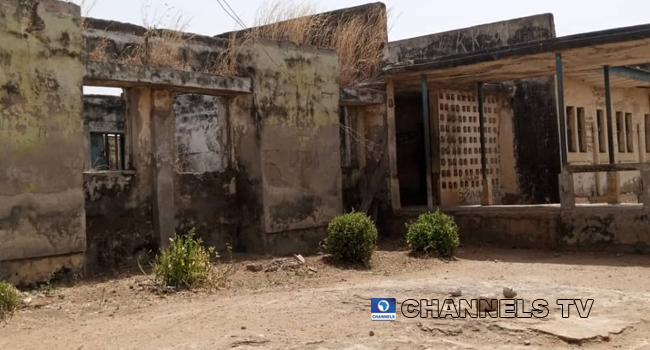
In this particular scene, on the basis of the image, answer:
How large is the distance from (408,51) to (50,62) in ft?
28.0

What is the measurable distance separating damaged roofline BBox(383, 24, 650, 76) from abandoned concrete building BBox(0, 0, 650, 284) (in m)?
0.02

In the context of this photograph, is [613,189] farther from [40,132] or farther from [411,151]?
[40,132]

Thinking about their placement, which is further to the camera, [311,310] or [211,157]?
[211,157]

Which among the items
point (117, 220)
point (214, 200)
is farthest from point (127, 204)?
point (214, 200)

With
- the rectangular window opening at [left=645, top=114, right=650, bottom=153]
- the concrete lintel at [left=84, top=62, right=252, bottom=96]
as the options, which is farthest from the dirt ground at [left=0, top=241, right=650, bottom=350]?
the rectangular window opening at [left=645, top=114, right=650, bottom=153]

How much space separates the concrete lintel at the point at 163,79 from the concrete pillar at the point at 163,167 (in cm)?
26

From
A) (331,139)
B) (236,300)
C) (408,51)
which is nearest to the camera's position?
(236,300)

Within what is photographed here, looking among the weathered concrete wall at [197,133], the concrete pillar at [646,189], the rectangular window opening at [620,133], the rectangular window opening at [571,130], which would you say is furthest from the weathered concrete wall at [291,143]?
the rectangular window opening at [620,133]

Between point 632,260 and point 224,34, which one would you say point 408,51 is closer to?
point 224,34

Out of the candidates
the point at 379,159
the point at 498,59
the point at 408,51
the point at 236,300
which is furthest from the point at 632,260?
the point at 408,51

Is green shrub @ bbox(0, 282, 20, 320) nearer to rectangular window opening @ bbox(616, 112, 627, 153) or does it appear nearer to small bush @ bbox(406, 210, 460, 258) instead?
small bush @ bbox(406, 210, 460, 258)

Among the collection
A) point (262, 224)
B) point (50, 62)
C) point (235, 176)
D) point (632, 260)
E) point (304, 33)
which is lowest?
point (632, 260)

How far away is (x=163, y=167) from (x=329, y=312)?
158 inches

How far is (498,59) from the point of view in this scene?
1027cm
